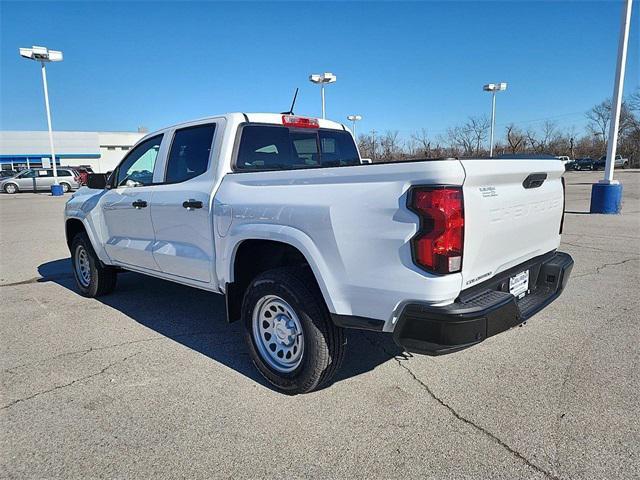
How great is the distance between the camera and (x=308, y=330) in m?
Answer: 2.85

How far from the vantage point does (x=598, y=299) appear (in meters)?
4.94

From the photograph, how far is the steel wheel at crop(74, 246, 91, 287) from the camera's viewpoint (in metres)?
5.63

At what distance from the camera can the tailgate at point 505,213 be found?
238cm

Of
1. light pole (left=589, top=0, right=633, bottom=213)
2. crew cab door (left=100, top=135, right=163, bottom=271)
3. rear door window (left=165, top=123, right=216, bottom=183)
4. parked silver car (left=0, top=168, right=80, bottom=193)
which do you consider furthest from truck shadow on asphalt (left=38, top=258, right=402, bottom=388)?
parked silver car (left=0, top=168, right=80, bottom=193)

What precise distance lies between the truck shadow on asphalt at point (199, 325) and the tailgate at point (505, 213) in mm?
1380

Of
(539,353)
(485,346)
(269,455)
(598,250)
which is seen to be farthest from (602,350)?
(598,250)

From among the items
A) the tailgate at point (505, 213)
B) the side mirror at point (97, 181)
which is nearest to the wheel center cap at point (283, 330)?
the tailgate at point (505, 213)

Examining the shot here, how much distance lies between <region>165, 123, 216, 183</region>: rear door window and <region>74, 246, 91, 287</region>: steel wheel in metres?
2.36

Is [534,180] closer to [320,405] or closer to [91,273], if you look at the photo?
[320,405]

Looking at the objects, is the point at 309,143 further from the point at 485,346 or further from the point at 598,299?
the point at 598,299

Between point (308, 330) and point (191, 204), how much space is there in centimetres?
156

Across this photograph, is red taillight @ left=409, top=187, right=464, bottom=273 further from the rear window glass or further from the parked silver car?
the parked silver car

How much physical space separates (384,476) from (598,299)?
397cm

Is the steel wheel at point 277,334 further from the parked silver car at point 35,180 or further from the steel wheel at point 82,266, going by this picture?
the parked silver car at point 35,180
